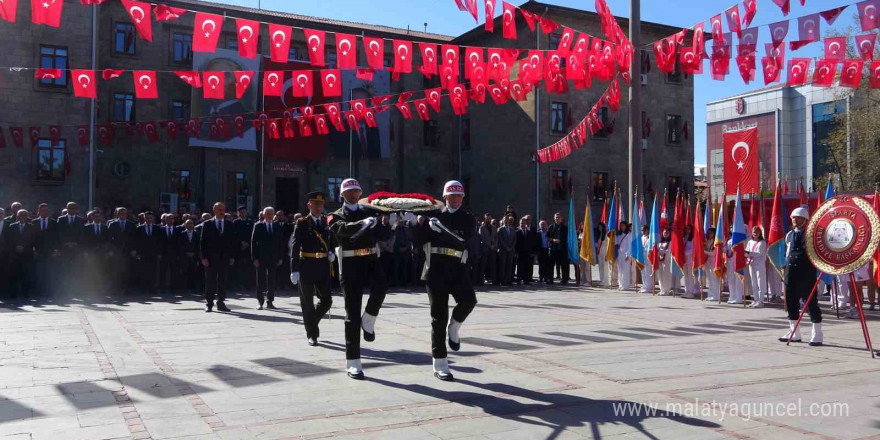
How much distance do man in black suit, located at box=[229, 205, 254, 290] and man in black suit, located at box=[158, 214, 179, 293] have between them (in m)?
A: 1.43

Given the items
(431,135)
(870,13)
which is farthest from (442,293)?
(431,135)

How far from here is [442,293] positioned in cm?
781

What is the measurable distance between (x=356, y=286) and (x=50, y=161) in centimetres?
2740

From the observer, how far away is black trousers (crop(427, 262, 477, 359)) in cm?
771

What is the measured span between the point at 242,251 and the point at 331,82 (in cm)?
456

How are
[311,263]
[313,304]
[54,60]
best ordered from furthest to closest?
[54,60] → [311,263] → [313,304]

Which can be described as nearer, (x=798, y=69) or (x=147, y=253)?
(x=798, y=69)

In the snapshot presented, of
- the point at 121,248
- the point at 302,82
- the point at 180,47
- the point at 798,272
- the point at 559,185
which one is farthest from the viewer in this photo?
the point at 559,185

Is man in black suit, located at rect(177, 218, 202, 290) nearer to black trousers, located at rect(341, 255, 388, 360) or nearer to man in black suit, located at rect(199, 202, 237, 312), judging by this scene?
man in black suit, located at rect(199, 202, 237, 312)

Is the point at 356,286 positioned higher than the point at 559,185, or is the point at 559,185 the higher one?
the point at 559,185

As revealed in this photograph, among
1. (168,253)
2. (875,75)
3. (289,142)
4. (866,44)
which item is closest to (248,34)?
(168,253)

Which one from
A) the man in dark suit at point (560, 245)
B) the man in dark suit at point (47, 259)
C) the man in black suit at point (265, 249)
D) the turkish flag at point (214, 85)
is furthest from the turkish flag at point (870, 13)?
the man in dark suit at point (47, 259)

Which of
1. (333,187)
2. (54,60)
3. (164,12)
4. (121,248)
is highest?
Result: (54,60)

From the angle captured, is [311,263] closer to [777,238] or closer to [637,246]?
[777,238]
